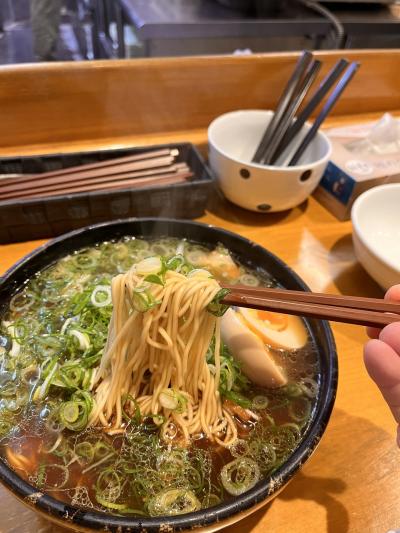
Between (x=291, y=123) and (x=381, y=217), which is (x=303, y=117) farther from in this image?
(x=381, y=217)

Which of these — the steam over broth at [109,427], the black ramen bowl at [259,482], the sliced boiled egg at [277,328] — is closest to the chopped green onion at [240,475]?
the steam over broth at [109,427]

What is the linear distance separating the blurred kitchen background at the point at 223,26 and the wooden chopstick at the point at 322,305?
103 inches

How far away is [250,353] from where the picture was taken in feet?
3.61

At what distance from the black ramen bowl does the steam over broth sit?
70 mm

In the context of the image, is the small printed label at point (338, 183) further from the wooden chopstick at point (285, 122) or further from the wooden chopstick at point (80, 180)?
the wooden chopstick at point (80, 180)

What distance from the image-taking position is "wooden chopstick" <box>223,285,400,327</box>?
88cm

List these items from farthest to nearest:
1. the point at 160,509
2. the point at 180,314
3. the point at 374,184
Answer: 1. the point at 374,184
2. the point at 180,314
3. the point at 160,509

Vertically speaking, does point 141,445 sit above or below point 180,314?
below

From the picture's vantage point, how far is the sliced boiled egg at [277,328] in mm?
1223

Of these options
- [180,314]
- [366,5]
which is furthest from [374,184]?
[366,5]

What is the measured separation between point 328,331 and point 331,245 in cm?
67

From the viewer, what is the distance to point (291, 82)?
70.5 inches

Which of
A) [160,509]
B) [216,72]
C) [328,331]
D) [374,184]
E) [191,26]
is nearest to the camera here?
[160,509]

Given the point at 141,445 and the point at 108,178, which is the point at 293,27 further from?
the point at 141,445
